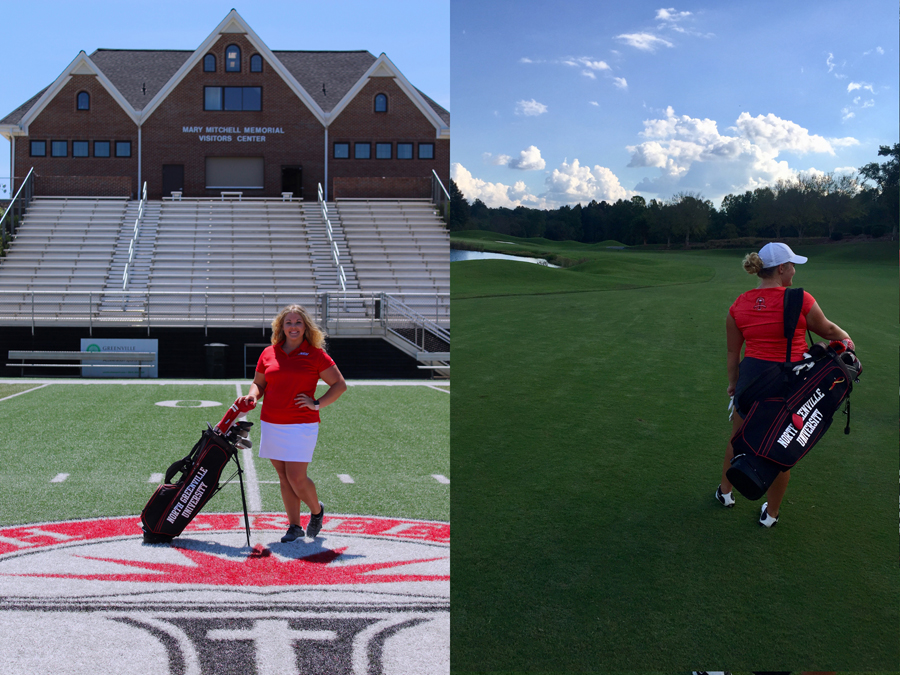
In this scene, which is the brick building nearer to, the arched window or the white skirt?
the arched window

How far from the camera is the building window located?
3381 cm

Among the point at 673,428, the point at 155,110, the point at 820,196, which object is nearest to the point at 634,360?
the point at 673,428

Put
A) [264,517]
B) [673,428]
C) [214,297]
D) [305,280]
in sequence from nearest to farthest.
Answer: [673,428] < [264,517] < [214,297] < [305,280]

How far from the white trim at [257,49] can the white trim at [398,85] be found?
945mm

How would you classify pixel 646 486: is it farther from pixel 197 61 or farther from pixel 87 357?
pixel 197 61

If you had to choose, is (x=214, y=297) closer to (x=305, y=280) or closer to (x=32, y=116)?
(x=305, y=280)

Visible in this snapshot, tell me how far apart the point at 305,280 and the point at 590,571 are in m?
21.5

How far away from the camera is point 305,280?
24438 mm

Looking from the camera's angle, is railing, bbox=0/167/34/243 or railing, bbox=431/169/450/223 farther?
railing, bbox=431/169/450/223

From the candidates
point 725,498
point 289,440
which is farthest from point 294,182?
point 725,498

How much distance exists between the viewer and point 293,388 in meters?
4.98

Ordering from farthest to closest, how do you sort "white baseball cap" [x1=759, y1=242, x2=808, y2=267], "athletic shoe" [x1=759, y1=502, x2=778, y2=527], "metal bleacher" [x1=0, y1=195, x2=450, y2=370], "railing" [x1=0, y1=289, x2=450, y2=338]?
"metal bleacher" [x1=0, y1=195, x2=450, y2=370] < "railing" [x1=0, y1=289, x2=450, y2=338] < "athletic shoe" [x1=759, y1=502, x2=778, y2=527] < "white baseball cap" [x1=759, y1=242, x2=808, y2=267]

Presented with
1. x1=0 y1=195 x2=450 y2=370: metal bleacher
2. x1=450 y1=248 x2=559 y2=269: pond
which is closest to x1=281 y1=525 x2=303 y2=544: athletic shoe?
x1=450 y1=248 x2=559 y2=269: pond

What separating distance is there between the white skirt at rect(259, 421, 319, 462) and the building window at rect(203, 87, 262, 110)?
103 feet
